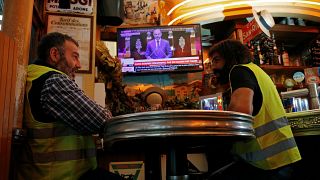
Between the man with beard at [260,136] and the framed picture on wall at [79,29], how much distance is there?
1674 mm

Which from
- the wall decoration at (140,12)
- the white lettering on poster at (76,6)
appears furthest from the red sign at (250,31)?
the white lettering on poster at (76,6)

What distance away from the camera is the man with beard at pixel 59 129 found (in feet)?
4.99

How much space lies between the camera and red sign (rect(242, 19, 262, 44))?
389 centimetres

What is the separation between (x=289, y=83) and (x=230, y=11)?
1.26m

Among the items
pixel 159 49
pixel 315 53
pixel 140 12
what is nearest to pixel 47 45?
pixel 159 49

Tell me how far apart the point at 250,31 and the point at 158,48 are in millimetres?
1187

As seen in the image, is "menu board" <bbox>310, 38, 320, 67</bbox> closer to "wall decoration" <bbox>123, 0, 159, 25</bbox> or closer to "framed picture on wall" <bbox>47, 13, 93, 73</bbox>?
"wall decoration" <bbox>123, 0, 159, 25</bbox>

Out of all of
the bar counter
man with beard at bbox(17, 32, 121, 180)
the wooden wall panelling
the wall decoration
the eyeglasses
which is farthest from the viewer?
the wall decoration

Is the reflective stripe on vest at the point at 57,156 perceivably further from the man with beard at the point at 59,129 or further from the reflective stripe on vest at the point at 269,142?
the reflective stripe on vest at the point at 269,142

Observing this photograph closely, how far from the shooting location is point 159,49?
13.2 ft

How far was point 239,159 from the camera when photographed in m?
1.79

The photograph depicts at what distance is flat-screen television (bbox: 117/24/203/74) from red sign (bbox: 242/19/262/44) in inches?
25.7

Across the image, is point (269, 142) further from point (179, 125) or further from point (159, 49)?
point (159, 49)

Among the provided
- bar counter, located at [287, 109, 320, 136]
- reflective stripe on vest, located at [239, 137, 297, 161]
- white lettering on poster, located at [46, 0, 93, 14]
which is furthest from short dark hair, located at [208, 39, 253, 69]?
white lettering on poster, located at [46, 0, 93, 14]
